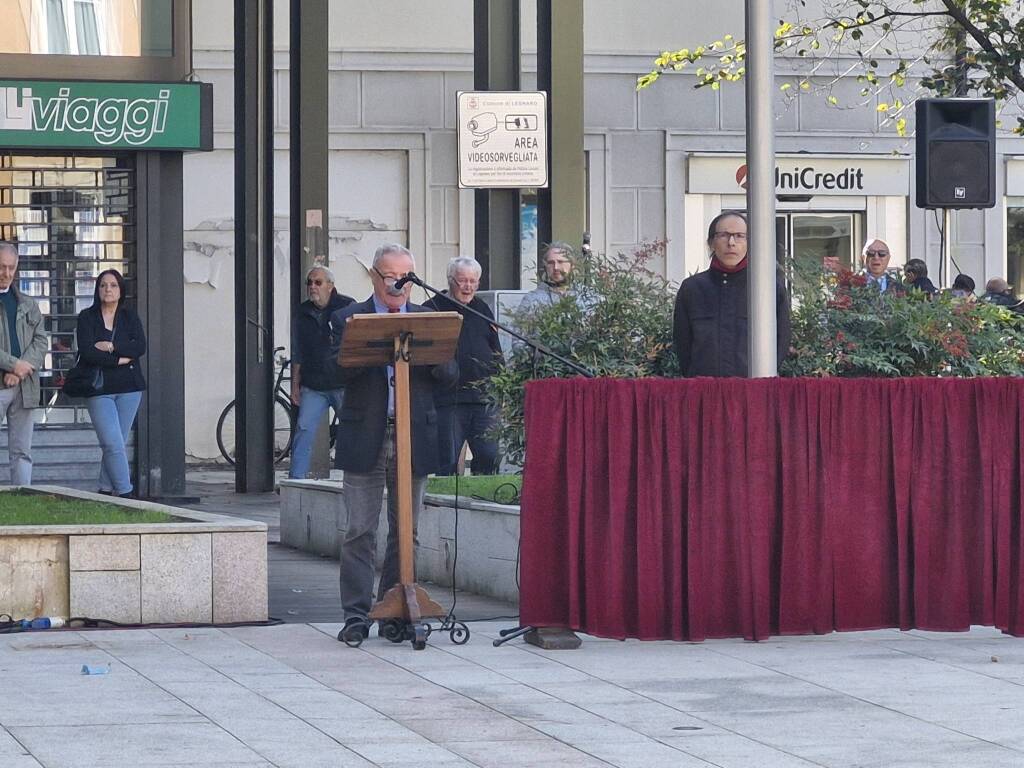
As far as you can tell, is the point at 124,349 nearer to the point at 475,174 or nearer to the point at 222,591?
the point at 475,174

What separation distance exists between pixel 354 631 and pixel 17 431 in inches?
212

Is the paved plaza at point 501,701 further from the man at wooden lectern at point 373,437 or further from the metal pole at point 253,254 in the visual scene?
the metal pole at point 253,254

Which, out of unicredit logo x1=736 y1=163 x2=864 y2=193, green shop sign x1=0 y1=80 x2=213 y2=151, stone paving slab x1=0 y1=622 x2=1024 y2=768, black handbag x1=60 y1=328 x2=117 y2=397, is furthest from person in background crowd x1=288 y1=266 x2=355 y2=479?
unicredit logo x1=736 y1=163 x2=864 y2=193

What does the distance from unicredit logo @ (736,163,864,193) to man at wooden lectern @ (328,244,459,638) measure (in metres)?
15.3

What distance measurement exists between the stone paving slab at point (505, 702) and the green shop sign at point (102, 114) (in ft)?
21.4

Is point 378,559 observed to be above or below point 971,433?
below

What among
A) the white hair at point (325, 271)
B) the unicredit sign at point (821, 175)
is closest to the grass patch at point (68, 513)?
the white hair at point (325, 271)

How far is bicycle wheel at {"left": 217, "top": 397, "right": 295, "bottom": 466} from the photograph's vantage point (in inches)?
813

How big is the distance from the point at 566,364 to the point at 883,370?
5.06 ft

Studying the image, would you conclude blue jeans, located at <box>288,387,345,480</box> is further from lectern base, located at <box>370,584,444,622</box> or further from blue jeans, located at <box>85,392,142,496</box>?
lectern base, located at <box>370,584,444,622</box>

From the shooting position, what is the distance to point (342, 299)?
16500mm

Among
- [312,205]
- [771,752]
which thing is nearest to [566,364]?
[771,752]

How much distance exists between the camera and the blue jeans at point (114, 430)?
1455 cm

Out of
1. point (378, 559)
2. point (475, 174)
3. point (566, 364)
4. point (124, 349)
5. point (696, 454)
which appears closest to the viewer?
point (696, 454)
